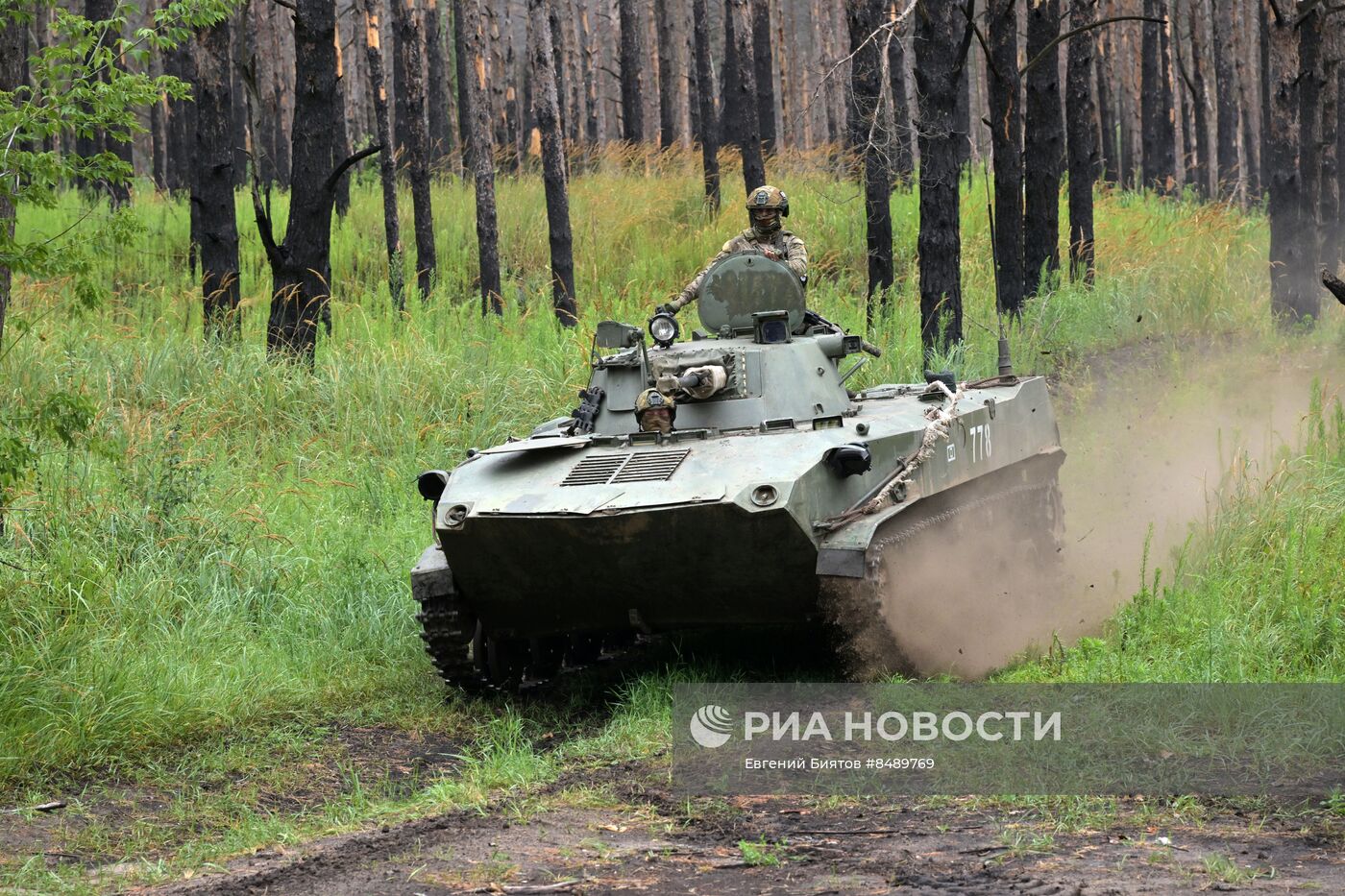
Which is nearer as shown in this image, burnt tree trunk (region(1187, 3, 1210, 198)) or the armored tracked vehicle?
the armored tracked vehicle

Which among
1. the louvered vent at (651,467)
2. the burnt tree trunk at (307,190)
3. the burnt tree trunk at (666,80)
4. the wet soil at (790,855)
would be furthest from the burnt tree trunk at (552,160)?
the wet soil at (790,855)

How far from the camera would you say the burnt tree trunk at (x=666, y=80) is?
101ft

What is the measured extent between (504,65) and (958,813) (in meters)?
34.1

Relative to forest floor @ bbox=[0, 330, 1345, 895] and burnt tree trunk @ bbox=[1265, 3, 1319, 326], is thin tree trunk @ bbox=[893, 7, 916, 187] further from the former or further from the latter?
forest floor @ bbox=[0, 330, 1345, 895]

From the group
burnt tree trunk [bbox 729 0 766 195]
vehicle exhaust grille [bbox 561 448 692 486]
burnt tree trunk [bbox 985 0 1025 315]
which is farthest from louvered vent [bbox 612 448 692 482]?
burnt tree trunk [bbox 729 0 766 195]

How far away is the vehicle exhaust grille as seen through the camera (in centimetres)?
802

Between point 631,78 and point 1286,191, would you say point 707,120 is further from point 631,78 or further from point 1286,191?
point 1286,191

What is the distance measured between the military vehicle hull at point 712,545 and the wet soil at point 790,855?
166 centimetres

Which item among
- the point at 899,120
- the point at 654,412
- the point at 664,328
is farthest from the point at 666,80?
the point at 654,412

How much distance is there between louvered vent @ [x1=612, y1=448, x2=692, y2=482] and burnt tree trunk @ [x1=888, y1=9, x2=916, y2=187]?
4.59m

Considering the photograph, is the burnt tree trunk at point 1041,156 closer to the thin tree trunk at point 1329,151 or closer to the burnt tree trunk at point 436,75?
the thin tree trunk at point 1329,151

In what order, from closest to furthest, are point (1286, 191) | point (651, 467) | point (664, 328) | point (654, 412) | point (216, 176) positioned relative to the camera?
point (651, 467), point (654, 412), point (664, 328), point (216, 176), point (1286, 191)

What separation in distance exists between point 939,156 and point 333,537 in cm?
590

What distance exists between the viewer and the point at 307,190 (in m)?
14.2
